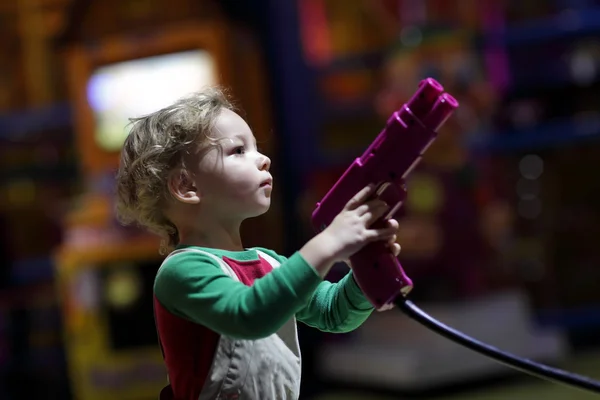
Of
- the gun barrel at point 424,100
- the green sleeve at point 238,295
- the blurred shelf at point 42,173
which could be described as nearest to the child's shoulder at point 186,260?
the green sleeve at point 238,295

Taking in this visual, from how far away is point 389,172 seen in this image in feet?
2.48

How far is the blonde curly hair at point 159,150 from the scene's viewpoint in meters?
0.83

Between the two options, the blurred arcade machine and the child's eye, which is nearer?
the child's eye

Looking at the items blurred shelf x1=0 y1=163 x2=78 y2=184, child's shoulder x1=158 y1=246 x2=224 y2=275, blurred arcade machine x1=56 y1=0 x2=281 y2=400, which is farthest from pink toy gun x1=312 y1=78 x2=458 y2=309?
blurred shelf x1=0 y1=163 x2=78 y2=184

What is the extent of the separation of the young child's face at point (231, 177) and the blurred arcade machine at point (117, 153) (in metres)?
1.69

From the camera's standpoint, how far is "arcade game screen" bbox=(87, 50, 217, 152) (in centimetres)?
253

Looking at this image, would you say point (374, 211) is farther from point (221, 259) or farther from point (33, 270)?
point (33, 270)

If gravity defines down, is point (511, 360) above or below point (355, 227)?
below

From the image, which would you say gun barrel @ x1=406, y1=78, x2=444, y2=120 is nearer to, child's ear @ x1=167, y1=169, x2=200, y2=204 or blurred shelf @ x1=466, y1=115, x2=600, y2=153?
child's ear @ x1=167, y1=169, x2=200, y2=204

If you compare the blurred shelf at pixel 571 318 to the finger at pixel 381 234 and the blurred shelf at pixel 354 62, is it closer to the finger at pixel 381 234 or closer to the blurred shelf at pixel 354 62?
the blurred shelf at pixel 354 62

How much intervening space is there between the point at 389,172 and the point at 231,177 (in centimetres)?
17

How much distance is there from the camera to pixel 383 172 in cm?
76

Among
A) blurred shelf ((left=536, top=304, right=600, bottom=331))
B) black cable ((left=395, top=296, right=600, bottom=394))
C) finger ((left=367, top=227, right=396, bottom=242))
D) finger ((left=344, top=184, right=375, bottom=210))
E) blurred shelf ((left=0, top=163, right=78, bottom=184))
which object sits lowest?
blurred shelf ((left=536, top=304, right=600, bottom=331))

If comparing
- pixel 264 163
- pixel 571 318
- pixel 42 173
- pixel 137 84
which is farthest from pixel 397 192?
pixel 42 173
